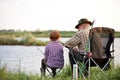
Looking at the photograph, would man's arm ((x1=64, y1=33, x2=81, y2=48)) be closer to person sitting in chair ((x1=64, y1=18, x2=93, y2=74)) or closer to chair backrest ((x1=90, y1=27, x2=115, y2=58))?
person sitting in chair ((x1=64, y1=18, x2=93, y2=74))

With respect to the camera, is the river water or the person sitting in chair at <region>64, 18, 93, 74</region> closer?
the person sitting in chair at <region>64, 18, 93, 74</region>

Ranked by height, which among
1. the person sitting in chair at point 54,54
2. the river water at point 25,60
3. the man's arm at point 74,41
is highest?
the man's arm at point 74,41

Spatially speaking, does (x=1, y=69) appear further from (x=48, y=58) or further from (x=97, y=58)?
(x=97, y=58)

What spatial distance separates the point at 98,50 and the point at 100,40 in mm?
156

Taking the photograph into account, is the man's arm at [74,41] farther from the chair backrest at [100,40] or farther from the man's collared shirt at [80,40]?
the chair backrest at [100,40]

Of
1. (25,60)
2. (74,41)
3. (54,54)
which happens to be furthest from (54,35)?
(25,60)

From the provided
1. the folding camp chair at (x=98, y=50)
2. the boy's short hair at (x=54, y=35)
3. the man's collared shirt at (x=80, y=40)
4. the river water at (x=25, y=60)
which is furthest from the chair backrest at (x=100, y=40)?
the river water at (x=25, y=60)

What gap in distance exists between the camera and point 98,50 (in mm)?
7359

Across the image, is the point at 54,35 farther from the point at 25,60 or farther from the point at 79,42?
the point at 25,60

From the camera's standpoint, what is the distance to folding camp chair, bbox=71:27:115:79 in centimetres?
727

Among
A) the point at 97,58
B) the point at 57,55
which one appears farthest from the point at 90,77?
the point at 57,55

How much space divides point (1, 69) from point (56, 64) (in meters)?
0.87

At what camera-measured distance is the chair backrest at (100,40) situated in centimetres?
729

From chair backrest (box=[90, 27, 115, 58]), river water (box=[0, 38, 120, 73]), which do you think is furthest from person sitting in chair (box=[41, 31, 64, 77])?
chair backrest (box=[90, 27, 115, 58])
